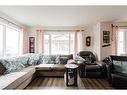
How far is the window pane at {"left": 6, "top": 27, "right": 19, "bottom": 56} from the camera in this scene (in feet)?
15.8

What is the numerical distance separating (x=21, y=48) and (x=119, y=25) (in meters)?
4.04

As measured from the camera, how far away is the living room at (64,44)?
4.14 metres

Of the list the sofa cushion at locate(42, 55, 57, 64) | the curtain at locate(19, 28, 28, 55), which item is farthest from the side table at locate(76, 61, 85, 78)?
the curtain at locate(19, 28, 28, 55)

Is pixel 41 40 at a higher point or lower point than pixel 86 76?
higher

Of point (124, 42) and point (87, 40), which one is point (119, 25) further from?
point (87, 40)

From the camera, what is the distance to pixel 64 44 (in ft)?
21.2

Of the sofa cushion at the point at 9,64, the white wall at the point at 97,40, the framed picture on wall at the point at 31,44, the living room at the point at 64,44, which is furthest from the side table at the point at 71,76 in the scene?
the framed picture on wall at the point at 31,44

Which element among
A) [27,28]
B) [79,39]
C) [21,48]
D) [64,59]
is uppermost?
[27,28]

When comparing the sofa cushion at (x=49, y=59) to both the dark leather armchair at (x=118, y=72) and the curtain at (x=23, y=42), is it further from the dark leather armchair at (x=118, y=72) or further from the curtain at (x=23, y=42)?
the dark leather armchair at (x=118, y=72)

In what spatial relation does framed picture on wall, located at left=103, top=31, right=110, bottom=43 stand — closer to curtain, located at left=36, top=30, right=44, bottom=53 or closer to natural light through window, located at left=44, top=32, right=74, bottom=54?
natural light through window, located at left=44, top=32, right=74, bottom=54

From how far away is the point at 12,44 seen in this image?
524 centimetres

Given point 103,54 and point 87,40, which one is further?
point 87,40
